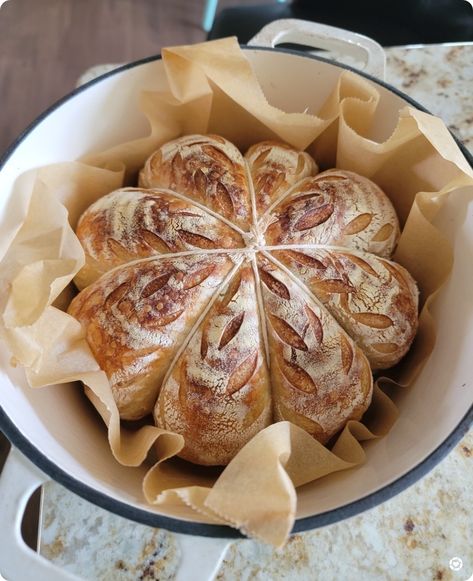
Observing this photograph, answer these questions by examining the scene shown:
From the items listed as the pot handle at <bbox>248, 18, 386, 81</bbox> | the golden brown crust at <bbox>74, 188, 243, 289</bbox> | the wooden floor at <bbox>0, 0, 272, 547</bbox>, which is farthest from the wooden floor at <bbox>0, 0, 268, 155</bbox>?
the golden brown crust at <bbox>74, 188, 243, 289</bbox>

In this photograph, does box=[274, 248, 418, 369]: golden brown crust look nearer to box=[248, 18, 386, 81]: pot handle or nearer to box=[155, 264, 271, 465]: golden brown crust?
box=[155, 264, 271, 465]: golden brown crust

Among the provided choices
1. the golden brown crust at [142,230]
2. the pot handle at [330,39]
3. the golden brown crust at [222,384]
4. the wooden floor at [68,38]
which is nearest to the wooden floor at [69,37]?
the wooden floor at [68,38]

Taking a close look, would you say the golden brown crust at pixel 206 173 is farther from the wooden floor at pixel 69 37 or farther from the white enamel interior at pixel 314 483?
the wooden floor at pixel 69 37

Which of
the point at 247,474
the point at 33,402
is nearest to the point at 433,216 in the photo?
the point at 247,474

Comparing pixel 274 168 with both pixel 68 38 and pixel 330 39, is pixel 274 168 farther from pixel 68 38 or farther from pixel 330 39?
pixel 68 38

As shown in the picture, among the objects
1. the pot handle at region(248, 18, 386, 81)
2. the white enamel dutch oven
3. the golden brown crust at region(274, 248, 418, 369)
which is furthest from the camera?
the pot handle at region(248, 18, 386, 81)

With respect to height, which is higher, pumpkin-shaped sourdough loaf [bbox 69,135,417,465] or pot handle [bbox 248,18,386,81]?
pot handle [bbox 248,18,386,81]
